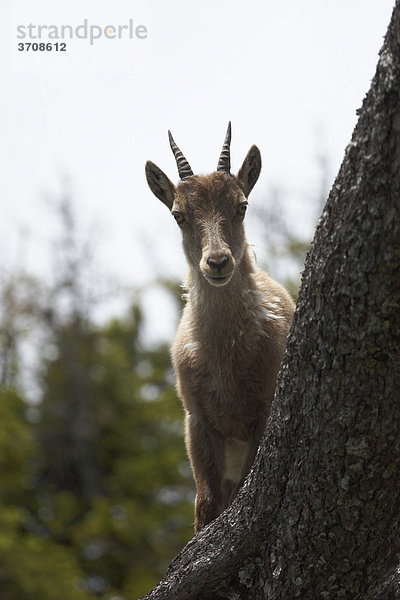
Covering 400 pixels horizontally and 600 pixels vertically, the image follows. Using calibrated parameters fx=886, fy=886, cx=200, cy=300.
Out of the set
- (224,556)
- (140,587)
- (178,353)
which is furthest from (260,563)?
(140,587)

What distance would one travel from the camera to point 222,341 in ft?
20.1

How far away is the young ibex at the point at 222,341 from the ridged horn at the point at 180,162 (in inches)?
3.5

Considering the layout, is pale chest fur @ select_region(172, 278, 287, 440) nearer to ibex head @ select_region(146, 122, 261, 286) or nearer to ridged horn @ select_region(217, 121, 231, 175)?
ibex head @ select_region(146, 122, 261, 286)

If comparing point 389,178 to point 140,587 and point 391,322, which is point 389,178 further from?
point 140,587

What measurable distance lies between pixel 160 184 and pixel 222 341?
139 cm

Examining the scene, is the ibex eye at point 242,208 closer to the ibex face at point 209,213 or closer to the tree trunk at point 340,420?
the ibex face at point 209,213

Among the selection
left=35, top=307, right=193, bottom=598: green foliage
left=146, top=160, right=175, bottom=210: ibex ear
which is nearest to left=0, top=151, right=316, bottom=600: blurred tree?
left=35, top=307, right=193, bottom=598: green foliage

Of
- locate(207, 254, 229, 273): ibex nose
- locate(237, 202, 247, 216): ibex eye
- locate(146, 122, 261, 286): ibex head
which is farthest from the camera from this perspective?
locate(237, 202, 247, 216): ibex eye

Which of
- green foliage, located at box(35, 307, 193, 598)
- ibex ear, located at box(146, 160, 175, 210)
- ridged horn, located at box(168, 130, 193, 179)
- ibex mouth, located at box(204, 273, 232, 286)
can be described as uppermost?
ridged horn, located at box(168, 130, 193, 179)

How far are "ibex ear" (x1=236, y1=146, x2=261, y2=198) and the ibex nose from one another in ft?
3.29

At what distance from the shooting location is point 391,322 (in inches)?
139

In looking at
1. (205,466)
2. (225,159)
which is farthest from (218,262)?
(205,466)

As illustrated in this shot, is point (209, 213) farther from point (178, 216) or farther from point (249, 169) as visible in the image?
point (249, 169)

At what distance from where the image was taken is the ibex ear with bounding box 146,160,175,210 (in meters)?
6.67
